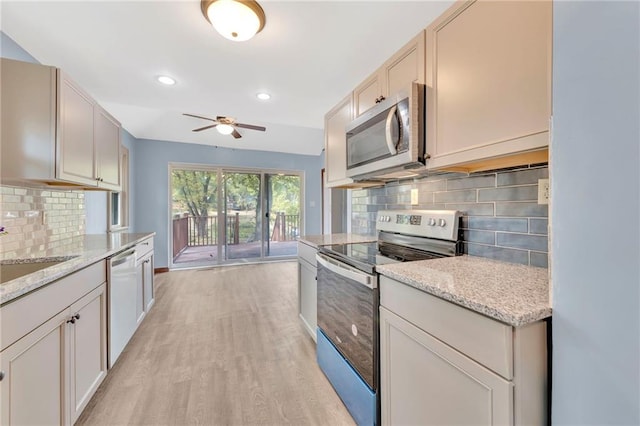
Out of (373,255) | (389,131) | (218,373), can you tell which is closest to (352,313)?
(373,255)

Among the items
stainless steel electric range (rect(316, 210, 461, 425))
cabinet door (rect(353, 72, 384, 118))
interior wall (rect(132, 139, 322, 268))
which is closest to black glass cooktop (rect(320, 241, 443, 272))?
stainless steel electric range (rect(316, 210, 461, 425))

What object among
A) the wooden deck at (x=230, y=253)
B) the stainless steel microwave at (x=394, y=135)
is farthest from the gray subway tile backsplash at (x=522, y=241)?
the wooden deck at (x=230, y=253)

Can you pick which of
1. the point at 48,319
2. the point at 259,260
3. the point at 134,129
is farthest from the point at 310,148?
the point at 48,319

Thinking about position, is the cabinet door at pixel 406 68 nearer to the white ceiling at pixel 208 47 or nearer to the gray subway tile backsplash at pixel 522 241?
the white ceiling at pixel 208 47

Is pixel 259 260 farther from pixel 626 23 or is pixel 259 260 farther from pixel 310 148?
pixel 626 23

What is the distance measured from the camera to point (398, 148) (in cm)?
141

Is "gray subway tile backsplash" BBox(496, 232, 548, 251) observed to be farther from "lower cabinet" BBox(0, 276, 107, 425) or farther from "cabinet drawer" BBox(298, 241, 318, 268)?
"lower cabinet" BBox(0, 276, 107, 425)

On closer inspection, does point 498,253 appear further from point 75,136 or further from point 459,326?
point 75,136

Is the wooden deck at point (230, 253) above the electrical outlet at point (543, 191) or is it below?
below

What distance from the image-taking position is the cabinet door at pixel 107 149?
2115mm

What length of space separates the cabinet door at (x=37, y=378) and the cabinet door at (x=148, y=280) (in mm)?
1464

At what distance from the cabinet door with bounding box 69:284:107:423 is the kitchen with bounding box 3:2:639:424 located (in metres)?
1.98

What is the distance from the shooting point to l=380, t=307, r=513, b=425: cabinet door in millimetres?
716

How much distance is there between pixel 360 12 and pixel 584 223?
1590 mm
